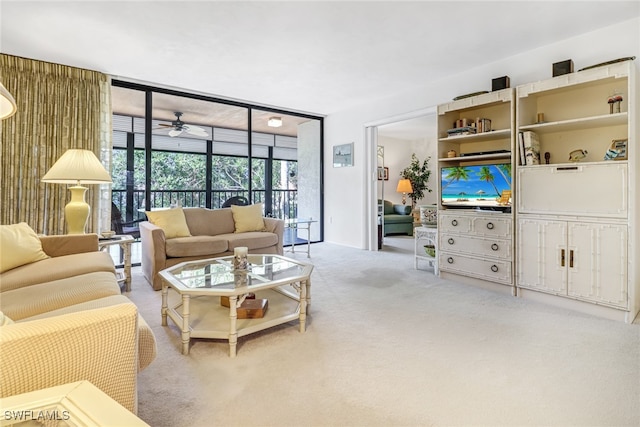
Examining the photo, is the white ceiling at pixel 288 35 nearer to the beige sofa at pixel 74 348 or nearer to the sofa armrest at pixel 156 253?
the sofa armrest at pixel 156 253

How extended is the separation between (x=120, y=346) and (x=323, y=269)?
10.00 ft

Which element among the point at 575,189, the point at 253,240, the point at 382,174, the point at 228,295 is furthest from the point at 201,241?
the point at 382,174

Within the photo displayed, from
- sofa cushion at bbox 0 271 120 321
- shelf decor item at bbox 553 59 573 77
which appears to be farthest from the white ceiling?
sofa cushion at bbox 0 271 120 321

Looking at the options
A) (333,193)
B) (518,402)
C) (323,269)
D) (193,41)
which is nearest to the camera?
(518,402)

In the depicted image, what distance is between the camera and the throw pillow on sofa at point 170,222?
3512 millimetres

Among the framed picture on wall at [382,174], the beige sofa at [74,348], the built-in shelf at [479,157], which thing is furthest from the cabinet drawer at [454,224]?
the beige sofa at [74,348]

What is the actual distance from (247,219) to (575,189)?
11.4 ft

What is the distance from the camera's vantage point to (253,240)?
3867 millimetres

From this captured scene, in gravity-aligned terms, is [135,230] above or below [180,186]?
below

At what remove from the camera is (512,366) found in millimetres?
→ 1751

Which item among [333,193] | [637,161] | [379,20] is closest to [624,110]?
[637,161]

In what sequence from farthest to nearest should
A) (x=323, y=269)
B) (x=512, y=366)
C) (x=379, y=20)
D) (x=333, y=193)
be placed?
(x=333, y=193), (x=323, y=269), (x=379, y=20), (x=512, y=366)

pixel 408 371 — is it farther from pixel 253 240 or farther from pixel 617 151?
pixel 253 240

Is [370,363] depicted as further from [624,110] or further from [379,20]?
[624,110]
